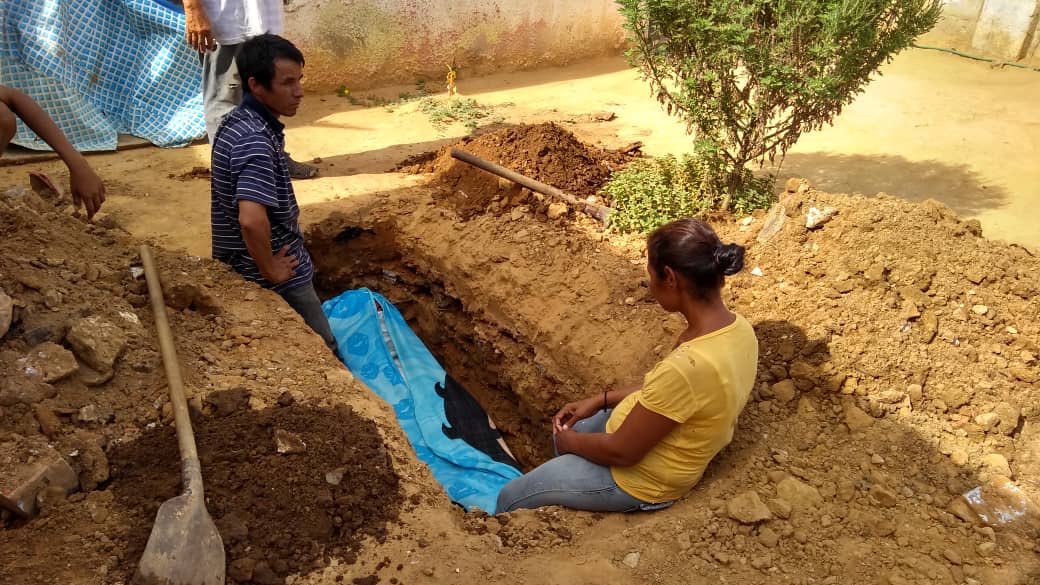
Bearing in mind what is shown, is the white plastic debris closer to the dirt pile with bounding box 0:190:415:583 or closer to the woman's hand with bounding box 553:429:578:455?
the woman's hand with bounding box 553:429:578:455

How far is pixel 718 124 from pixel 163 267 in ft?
11.5

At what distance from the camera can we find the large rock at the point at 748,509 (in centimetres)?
277

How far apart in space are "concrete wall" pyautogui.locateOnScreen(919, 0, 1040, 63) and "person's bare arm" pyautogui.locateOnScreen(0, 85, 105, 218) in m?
10.3

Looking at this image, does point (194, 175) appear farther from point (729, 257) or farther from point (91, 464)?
point (729, 257)

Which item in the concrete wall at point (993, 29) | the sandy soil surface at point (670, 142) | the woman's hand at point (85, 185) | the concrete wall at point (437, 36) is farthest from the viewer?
the concrete wall at point (993, 29)

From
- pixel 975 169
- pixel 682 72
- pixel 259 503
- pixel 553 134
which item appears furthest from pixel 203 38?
pixel 975 169

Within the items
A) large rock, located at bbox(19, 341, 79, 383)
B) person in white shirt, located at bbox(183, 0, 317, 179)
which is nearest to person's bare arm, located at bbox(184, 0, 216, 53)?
person in white shirt, located at bbox(183, 0, 317, 179)

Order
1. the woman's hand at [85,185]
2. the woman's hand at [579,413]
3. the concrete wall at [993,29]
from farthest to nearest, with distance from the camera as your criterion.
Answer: the concrete wall at [993,29] < the woman's hand at [85,185] < the woman's hand at [579,413]

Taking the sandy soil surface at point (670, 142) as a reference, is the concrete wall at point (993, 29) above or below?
above

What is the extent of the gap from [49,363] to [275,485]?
A: 110 centimetres

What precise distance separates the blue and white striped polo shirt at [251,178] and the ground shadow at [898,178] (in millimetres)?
4263

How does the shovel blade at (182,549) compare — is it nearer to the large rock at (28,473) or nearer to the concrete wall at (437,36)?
Answer: the large rock at (28,473)

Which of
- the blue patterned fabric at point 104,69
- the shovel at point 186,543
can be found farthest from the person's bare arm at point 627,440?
the blue patterned fabric at point 104,69

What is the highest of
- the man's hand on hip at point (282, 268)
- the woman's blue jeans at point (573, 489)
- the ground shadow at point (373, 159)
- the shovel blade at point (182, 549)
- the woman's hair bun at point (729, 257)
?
the woman's hair bun at point (729, 257)
